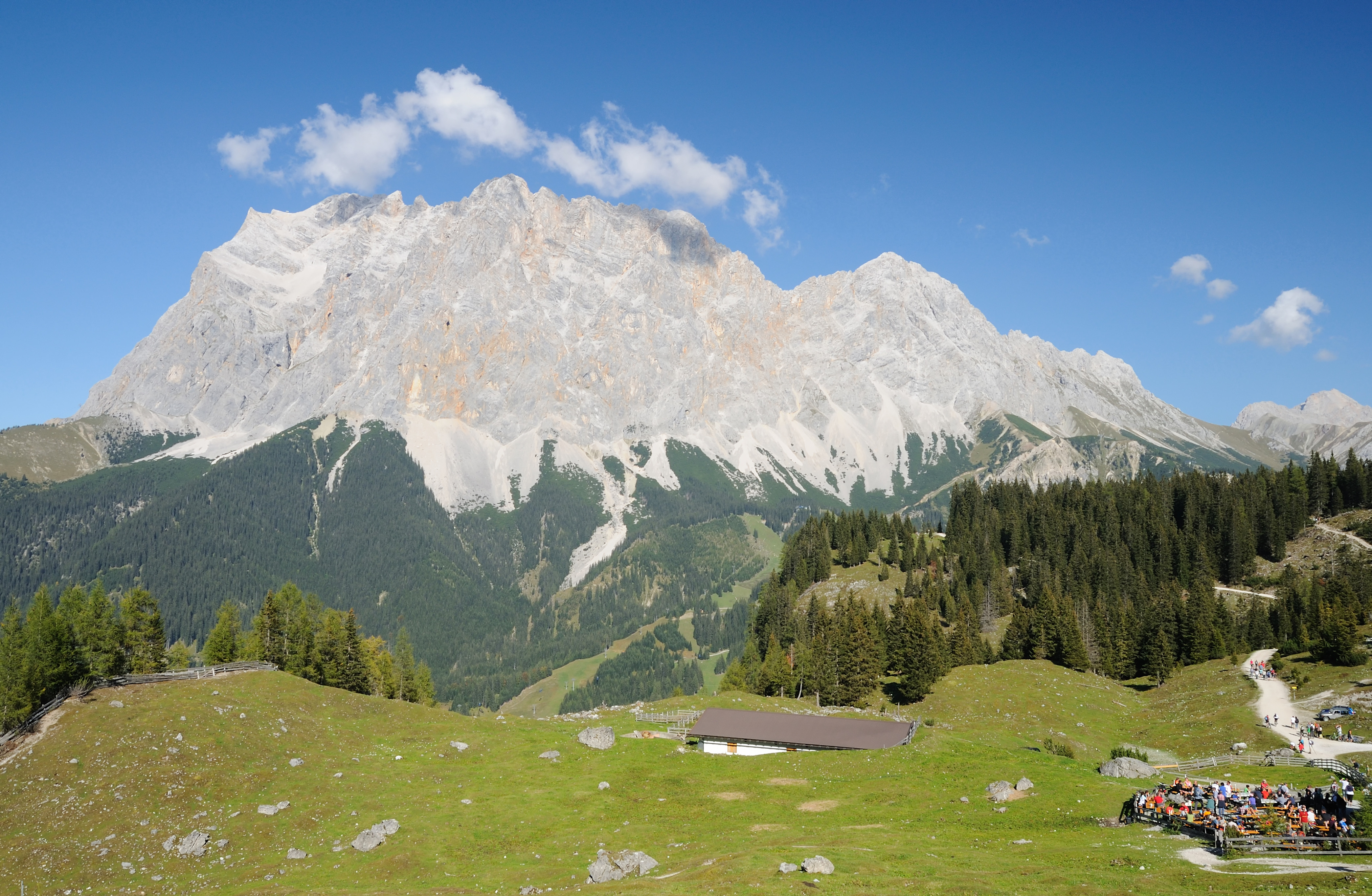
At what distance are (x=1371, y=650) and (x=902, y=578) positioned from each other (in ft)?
248

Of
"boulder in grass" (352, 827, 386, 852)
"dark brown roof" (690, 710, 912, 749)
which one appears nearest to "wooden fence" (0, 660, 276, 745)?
"boulder in grass" (352, 827, 386, 852)

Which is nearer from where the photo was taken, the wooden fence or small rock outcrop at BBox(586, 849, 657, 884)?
small rock outcrop at BBox(586, 849, 657, 884)

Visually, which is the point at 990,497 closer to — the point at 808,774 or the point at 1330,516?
the point at 1330,516

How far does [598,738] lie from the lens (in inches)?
3307

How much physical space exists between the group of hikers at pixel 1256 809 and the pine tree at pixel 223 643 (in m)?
97.5

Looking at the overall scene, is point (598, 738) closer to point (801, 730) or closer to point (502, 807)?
point (502, 807)

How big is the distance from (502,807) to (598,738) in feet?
66.2

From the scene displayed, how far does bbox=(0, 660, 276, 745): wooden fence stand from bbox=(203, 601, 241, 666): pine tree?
356 centimetres

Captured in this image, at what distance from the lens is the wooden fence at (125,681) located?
235 ft

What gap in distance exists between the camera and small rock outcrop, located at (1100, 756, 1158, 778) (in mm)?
64375

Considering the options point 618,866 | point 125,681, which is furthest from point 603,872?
point 125,681

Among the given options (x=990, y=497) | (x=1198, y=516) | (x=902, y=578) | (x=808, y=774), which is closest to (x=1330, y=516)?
(x=1198, y=516)

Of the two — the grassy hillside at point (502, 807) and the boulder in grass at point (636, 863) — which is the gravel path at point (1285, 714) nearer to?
the grassy hillside at point (502, 807)

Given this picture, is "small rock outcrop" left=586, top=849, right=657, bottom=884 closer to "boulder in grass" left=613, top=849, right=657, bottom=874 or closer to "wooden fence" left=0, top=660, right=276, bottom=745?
"boulder in grass" left=613, top=849, right=657, bottom=874
